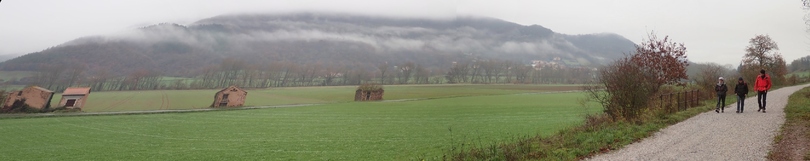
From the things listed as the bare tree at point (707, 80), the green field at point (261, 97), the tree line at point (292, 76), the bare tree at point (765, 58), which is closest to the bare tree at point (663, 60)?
the bare tree at point (707, 80)

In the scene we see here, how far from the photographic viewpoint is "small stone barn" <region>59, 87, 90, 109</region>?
216 ft

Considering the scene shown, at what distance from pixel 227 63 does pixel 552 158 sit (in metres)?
135

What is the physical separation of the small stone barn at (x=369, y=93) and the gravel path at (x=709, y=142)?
66.8 m

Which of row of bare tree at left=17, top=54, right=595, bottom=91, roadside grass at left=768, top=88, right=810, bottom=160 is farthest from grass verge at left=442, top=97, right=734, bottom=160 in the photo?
row of bare tree at left=17, top=54, right=595, bottom=91

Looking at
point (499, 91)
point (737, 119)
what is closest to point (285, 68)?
point (499, 91)

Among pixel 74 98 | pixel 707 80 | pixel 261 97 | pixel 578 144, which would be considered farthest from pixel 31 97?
pixel 707 80

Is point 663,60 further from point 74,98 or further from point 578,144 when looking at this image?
point 74,98

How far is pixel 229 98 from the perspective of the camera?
2830 inches

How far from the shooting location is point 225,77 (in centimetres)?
11881

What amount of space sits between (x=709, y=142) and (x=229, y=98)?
69.7 m

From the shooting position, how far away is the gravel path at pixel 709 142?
9.45m

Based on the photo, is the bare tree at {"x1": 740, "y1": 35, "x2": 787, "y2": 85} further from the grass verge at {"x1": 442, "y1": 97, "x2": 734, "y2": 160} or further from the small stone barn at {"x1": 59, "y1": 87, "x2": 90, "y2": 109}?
the small stone barn at {"x1": 59, "y1": 87, "x2": 90, "y2": 109}

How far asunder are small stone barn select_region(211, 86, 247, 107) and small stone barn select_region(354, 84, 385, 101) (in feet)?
62.3

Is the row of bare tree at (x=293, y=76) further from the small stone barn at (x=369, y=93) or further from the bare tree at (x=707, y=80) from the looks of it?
the bare tree at (x=707, y=80)
